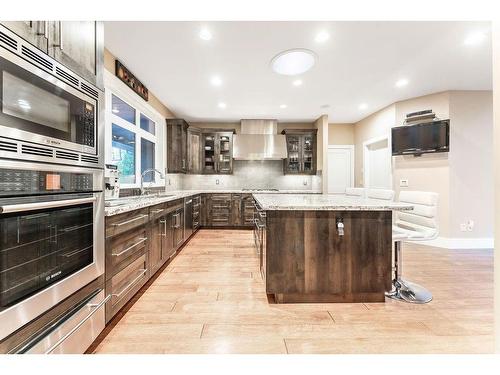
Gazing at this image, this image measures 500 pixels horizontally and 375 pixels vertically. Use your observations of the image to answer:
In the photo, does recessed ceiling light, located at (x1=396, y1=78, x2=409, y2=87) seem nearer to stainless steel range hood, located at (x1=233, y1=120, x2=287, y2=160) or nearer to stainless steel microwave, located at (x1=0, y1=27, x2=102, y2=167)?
stainless steel range hood, located at (x1=233, y1=120, x2=287, y2=160)

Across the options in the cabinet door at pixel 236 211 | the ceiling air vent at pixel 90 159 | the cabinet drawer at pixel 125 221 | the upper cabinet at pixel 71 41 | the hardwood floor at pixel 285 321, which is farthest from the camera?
the cabinet door at pixel 236 211

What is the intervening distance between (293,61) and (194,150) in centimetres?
333

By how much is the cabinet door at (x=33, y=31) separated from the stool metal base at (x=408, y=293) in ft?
10.0

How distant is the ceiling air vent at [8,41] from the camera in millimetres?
874

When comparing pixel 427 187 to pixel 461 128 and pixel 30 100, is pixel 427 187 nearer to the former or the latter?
pixel 461 128

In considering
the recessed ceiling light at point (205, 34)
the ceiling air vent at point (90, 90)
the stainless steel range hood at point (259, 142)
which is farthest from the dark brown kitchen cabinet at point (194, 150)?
the ceiling air vent at point (90, 90)

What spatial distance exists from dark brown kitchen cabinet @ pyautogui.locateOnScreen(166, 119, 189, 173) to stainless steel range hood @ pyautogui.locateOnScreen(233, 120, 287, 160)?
124 centimetres

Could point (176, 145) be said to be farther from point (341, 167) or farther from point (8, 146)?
point (341, 167)

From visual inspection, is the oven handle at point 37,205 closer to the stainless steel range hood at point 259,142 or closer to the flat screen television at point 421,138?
the stainless steel range hood at point 259,142

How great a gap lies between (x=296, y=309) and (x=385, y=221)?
111 cm

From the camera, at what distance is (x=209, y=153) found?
566 centimetres

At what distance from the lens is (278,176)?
5953mm
